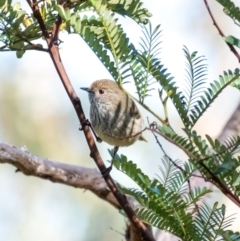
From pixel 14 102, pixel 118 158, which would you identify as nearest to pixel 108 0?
pixel 118 158

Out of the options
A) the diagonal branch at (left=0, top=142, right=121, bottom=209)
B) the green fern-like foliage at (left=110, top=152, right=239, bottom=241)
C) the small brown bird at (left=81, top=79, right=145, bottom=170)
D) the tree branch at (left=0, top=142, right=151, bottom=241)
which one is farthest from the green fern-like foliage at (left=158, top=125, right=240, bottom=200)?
the diagonal branch at (left=0, top=142, right=121, bottom=209)

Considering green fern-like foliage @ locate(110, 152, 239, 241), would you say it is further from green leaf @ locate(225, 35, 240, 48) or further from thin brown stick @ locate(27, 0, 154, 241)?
green leaf @ locate(225, 35, 240, 48)

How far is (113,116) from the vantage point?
194 centimetres

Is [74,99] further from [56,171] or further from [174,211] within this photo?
[56,171]

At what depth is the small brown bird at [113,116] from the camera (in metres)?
1.81

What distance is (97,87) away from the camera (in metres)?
2.23

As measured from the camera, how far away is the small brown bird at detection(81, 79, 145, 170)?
1812mm

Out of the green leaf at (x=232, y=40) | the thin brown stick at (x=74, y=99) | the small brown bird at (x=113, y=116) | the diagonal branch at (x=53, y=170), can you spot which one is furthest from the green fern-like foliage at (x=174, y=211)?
the diagonal branch at (x=53, y=170)

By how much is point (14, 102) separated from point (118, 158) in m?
3.84

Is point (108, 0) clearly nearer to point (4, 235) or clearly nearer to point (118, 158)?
point (118, 158)

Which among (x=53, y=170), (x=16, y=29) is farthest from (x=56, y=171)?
(x=16, y=29)

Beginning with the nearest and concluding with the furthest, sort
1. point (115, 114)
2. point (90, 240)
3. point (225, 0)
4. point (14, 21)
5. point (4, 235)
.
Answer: point (225, 0), point (14, 21), point (115, 114), point (90, 240), point (4, 235)

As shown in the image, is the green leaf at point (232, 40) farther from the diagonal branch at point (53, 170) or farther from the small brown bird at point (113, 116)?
the diagonal branch at point (53, 170)

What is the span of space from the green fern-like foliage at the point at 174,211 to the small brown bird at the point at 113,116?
67 cm
